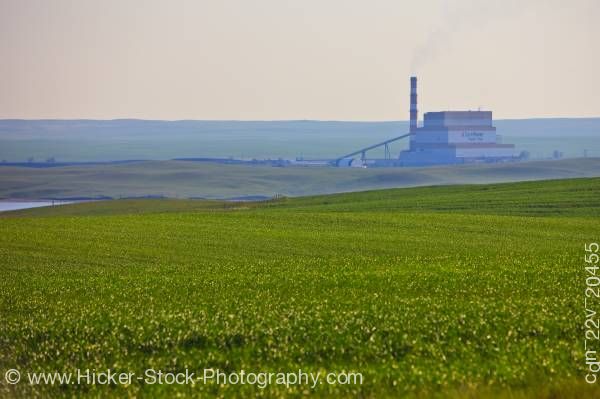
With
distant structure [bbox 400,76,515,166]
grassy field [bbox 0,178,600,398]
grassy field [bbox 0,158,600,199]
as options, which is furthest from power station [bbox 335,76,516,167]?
grassy field [bbox 0,178,600,398]

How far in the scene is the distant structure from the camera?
512ft

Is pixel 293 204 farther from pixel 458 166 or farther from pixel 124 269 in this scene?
pixel 458 166

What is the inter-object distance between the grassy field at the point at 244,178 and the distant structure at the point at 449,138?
1375cm

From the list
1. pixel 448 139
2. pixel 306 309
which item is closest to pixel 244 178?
pixel 448 139

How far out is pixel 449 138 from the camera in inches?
6216

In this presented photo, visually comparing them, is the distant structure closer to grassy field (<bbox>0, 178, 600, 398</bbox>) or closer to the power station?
the power station

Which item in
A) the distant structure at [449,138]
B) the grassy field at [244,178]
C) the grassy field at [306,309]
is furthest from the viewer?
the distant structure at [449,138]

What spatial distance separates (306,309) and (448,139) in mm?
144332

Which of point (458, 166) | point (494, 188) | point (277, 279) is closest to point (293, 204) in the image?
point (494, 188)

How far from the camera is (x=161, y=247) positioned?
28.6m

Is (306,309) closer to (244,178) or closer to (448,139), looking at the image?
(244,178)

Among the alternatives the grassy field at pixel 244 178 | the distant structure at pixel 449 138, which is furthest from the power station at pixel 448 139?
the grassy field at pixel 244 178

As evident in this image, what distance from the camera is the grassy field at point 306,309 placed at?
1217 cm

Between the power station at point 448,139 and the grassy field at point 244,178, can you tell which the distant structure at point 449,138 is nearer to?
the power station at point 448,139
